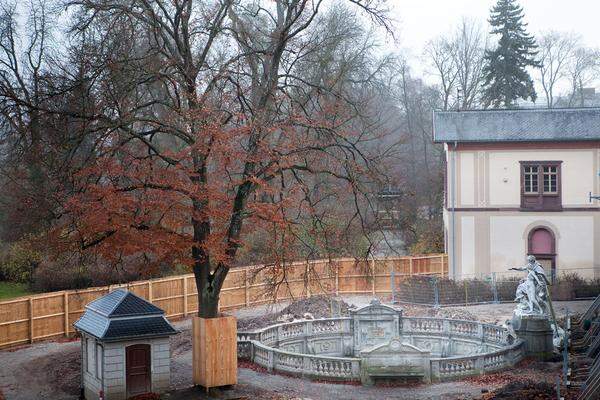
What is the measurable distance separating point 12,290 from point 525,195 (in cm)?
2553

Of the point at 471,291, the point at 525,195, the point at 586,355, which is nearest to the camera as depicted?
the point at 586,355

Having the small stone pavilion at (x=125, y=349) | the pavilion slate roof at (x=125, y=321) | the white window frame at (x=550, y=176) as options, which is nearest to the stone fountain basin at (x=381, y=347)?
the small stone pavilion at (x=125, y=349)

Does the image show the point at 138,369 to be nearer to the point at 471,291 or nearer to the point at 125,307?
the point at 125,307

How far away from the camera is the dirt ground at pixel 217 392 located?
2206 centimetres

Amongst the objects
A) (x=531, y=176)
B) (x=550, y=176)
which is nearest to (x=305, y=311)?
(x=531, y=176)

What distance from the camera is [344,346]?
29875 mm

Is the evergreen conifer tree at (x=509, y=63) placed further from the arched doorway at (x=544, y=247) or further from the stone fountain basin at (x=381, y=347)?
the stone fountain basin at (x=381, y=347)

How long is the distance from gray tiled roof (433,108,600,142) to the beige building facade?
0.17 feet

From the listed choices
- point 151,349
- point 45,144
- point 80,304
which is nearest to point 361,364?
point 151,349

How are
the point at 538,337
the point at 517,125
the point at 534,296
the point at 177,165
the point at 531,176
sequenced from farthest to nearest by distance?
1. the point at 517,125
2. the point at 531,176
3. the point at 534,296
4. the point at 538,337
5. the point at 177,165

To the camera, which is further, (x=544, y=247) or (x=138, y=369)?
(x=544, y=247)

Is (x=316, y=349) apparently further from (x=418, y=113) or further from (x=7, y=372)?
(x=418, y=113)

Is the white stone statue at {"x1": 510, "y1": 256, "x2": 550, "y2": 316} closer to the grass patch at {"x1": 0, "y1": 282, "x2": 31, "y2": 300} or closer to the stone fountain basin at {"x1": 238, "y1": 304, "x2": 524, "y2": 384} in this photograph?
the stone fountain basin at {"x1": 238, "y1": 304, "x2": 524, "y2": 384}

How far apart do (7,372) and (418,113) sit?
50.1m
